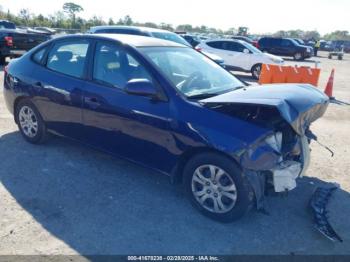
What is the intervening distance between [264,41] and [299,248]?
2831 centimetres

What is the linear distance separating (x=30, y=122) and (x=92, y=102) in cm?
150

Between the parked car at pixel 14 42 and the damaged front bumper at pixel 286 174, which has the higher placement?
the parked car at pixel 14 42

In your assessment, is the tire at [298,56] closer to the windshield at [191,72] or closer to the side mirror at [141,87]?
the windshield at [191,72]

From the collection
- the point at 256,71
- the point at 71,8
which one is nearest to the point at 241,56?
the point at 256,71

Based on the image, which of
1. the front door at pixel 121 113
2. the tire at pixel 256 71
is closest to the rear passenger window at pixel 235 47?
the tire at pixel 256 71

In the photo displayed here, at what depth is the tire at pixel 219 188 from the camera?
331 centimetres

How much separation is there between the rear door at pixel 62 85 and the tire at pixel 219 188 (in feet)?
5.71

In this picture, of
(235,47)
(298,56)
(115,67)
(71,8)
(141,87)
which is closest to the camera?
(141,87)

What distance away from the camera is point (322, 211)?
3.63 meters

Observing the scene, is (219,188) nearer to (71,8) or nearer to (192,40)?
(192,40)

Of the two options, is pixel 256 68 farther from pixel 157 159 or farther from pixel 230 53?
pixel 157 159

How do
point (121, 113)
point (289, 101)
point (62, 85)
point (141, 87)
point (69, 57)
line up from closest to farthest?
point (289, 101)
point (141, 87)
point (121, 113)
point (62, 85)
point (69, 57)

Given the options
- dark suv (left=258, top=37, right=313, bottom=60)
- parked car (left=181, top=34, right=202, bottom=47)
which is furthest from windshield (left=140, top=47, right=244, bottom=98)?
dark suv (left=258, top=37, right=313, bottom=60)

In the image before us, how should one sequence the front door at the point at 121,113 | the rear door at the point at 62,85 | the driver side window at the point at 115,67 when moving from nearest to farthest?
1. the front door at the point at 121,113
2. the driver side window at the point at 115,67
3. the rear door at the point at 62,85
